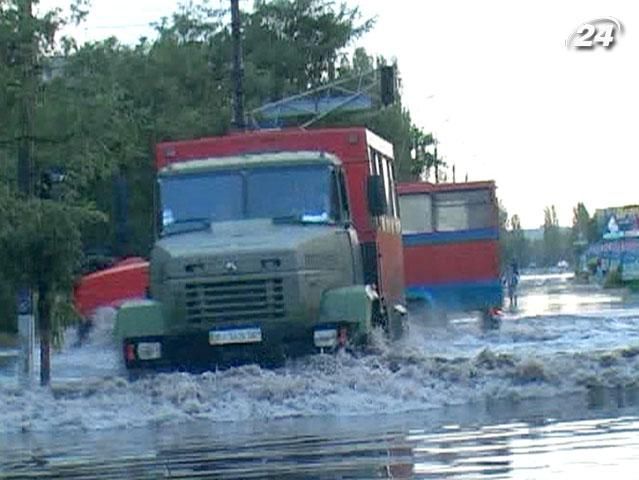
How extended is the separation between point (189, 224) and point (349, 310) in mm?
2504

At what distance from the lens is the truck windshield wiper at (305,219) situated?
2317 centimetres

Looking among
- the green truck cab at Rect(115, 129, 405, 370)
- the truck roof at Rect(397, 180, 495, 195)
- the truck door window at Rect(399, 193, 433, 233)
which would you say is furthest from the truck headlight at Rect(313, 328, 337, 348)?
the truck roof at Rect(397, 180, 495, 195)

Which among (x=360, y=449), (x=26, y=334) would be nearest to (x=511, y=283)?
(x=26, y=334)

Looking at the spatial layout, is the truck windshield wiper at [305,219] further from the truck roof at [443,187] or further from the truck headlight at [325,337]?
the truck roof at [443,187]

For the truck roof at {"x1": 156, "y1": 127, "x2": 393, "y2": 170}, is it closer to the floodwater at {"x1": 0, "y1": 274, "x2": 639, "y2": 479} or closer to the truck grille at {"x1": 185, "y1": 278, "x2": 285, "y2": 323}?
the floodwater at {"x1": 0, "y1": 274, "x2": 639, "y2": 479}

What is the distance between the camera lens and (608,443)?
45.6 ft

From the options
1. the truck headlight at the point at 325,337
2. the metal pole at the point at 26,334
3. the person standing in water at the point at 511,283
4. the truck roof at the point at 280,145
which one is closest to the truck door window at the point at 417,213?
the truck roof at the point at 280,145

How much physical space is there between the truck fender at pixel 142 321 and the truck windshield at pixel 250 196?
4.21 feet

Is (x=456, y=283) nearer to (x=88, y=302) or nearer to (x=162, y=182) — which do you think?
(x=88, y=302)

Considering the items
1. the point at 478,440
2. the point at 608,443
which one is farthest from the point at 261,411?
the point at 608,443

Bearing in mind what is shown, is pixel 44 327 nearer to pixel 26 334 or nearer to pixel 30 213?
pixel 26 334

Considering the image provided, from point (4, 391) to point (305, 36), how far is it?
156 feet

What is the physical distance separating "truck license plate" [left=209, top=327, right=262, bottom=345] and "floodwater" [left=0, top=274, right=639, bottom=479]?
0.58 m

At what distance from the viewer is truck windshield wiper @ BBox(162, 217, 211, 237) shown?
23297 mm
